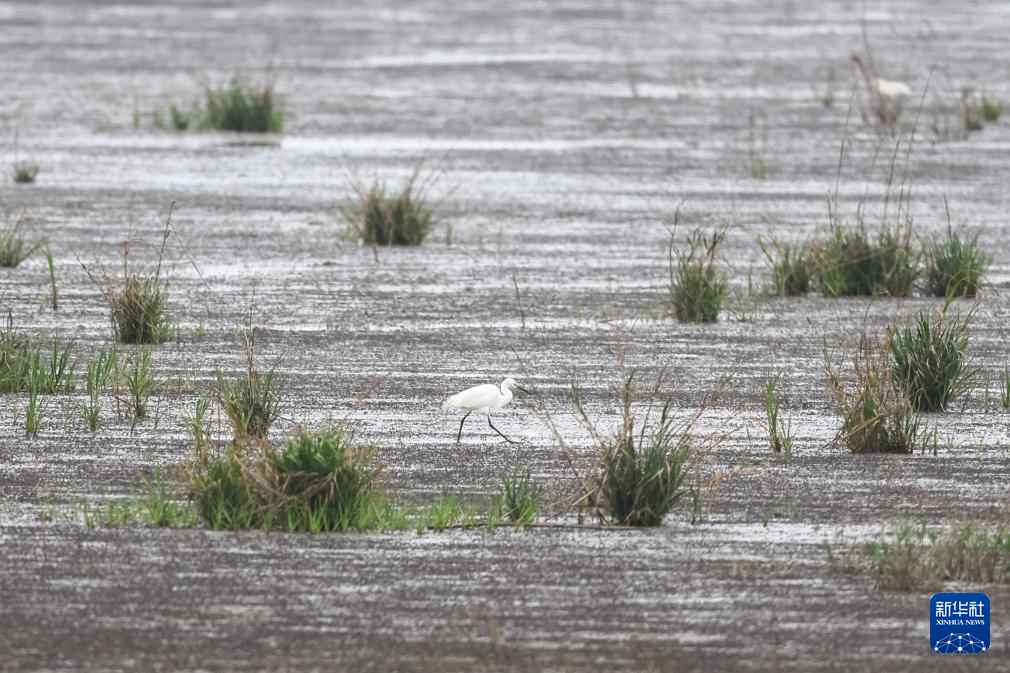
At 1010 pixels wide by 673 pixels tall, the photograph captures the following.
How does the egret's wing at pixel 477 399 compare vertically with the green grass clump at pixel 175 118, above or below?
below

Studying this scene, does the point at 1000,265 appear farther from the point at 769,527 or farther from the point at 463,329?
the point at 769,527

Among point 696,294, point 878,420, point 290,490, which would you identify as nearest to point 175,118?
point 696,294

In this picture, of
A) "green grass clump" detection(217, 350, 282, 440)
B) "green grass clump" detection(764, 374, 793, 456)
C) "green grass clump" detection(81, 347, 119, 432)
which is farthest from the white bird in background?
"green grass clump" detection(81, 347, 119, 432)

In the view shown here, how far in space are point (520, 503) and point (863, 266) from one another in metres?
5.22

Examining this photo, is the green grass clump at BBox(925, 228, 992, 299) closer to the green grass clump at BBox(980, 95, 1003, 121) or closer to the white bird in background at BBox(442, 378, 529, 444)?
the white bird in background at BBox(442, 378, 529, 444)

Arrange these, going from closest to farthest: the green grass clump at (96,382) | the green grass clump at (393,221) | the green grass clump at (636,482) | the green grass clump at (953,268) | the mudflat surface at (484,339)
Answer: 1. the mudflat surface at (484,339)
2. the green grass clump at (636,482)
3. the green grass clump at (96,382)
4. the green grass clump at (953,268)
5. the green grass clump at (393,221)

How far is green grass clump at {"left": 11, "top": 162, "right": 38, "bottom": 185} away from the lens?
15148mm

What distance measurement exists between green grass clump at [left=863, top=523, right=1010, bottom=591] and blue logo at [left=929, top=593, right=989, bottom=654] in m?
0.11

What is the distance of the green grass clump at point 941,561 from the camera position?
5.75m

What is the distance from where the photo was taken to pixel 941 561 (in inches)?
229

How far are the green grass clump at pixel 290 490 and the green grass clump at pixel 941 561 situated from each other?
5.65ft

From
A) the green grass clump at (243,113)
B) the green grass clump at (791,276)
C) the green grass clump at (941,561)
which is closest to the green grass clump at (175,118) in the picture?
the green grass clump at (243,113)

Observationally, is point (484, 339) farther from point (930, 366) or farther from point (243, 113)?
point (243, 113)

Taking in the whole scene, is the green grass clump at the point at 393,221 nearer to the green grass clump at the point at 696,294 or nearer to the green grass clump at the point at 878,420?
the green grass clump at the point at 696,294
